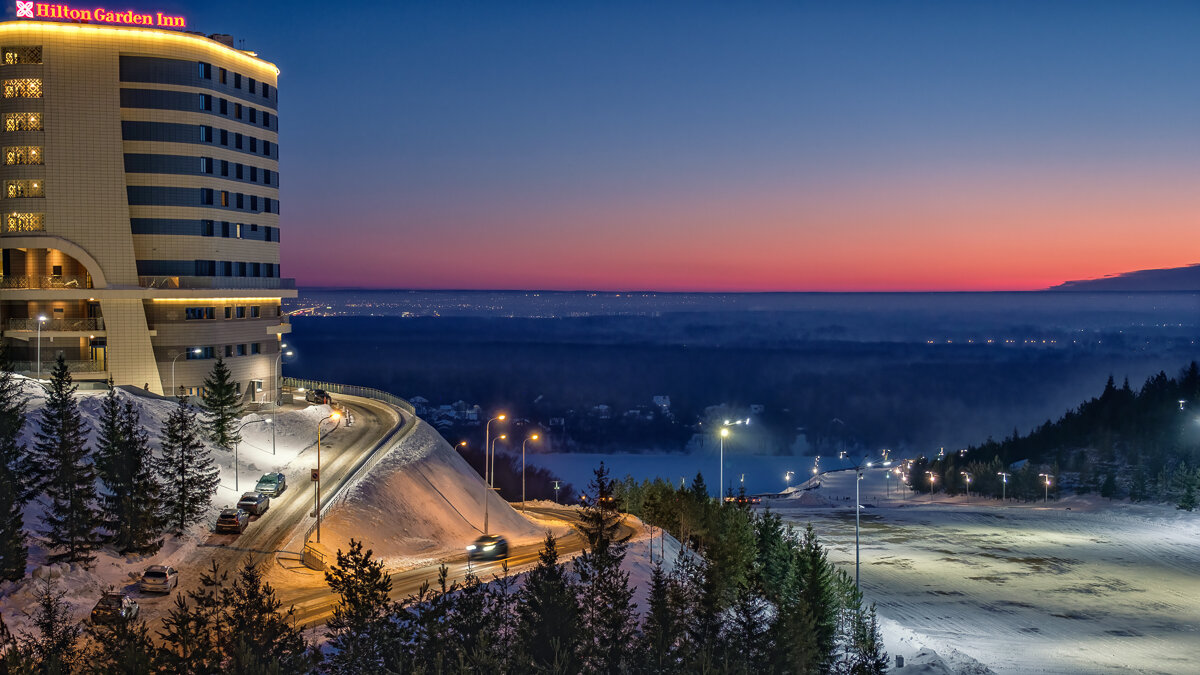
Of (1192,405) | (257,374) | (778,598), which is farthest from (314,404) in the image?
(1192,405)

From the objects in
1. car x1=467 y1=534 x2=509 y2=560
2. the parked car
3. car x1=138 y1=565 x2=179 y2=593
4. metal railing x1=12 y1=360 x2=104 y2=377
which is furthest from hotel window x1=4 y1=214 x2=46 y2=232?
car x1=467 y1=534 x2=509 y2=560

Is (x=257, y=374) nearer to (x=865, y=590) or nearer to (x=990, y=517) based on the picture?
(x=865, y=590)

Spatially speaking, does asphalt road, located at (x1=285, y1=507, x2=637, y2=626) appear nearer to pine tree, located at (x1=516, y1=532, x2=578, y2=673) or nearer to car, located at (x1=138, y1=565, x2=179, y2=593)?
car, located at (x1=138, y1=565, x2=179, y2=593)

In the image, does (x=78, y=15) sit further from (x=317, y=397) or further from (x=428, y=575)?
(x=428, y=575)

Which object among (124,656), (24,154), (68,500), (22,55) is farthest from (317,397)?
(124,656)

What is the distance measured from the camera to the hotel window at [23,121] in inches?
2911

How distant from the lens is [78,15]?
2908 inches

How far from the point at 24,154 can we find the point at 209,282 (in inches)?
668

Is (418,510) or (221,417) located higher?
(221,417)

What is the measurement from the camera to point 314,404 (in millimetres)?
84312

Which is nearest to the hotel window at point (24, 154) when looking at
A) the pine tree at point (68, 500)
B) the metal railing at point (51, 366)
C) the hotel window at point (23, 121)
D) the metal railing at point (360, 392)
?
the hotel window at point (23, 121)

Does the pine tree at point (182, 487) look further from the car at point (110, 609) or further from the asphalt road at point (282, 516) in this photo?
the car at point (110, 609)

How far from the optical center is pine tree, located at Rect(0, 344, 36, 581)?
37.6 meters

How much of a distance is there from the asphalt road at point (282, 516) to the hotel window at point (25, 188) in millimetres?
30388
